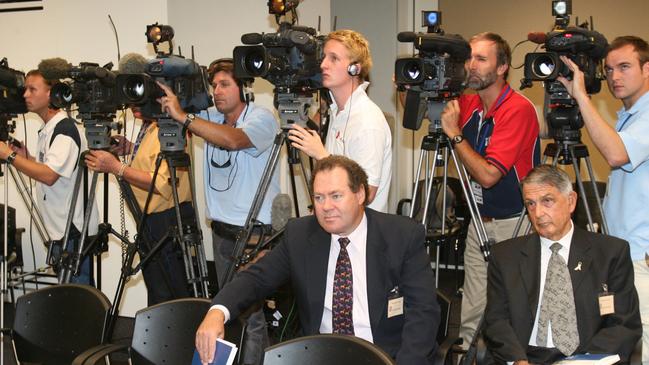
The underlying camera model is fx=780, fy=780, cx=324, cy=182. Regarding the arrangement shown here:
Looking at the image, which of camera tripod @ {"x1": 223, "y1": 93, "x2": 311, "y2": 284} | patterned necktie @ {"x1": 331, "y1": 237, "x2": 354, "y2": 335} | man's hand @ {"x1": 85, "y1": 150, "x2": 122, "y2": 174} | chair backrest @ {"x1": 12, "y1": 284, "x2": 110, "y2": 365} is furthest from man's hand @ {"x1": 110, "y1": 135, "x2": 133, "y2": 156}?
patterned necktie @ {"x1": 331, "y1": 237, "x2": 354, "y2": 335}

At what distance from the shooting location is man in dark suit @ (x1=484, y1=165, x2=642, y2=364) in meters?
3.00

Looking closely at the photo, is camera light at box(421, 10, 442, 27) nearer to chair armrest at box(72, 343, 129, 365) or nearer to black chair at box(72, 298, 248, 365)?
black chair at box(72, 298, 248, 365)

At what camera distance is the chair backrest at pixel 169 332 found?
295 centimetres

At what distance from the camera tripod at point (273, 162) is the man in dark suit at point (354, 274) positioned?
2.48 ft

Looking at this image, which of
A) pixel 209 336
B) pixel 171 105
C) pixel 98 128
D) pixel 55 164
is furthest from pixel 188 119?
pixel 209 336

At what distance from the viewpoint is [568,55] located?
3266 millimetres

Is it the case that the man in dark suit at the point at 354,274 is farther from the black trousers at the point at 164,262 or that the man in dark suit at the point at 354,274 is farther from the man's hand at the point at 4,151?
the man's hand at the point at 4,151

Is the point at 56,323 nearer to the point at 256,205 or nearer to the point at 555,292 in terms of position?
the point at 256,205

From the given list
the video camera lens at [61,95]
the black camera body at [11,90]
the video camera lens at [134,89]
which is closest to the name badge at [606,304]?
the video camera lens at [134,89]

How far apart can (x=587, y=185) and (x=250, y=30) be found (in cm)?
266

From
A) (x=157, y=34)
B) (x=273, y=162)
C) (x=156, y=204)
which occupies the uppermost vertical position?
(x=157, y=34)

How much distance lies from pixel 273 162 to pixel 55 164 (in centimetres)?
153

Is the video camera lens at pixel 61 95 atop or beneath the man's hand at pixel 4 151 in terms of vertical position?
atop

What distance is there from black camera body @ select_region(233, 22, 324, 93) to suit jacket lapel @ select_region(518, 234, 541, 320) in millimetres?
1244
